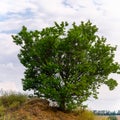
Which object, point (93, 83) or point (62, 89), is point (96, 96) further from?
point (62, 89)

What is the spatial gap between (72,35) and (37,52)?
6.25 feet

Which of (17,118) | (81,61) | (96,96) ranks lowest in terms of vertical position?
(17,118)

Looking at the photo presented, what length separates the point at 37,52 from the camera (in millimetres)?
19344

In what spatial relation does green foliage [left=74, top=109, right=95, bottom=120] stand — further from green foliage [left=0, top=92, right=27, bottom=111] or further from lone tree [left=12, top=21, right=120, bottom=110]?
green foliage [left=0, top=92, right=27, bottom=111]

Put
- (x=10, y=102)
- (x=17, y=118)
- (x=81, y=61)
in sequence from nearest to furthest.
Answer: (x=17, y=118), (x=81, y=61), (x=10, y=102)

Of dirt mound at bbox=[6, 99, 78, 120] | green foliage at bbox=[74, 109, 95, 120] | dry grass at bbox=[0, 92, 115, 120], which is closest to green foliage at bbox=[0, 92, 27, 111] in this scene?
dry grass at bbox=[0, 92, 115, 120]

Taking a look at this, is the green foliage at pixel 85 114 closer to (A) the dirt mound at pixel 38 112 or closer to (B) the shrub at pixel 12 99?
(A) the dirt mound at pixel 38 112

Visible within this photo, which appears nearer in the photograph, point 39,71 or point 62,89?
point 62,89

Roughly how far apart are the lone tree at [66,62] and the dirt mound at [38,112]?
0.37m

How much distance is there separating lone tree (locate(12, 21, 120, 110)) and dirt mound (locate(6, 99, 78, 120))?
0.37 metres

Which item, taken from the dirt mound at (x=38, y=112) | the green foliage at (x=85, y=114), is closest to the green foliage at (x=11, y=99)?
the dirt mound at (x=38, y=112)

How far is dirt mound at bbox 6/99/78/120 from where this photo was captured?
17.9m

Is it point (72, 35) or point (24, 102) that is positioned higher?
point (72, 35)

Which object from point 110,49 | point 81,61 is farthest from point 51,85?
point 110,49
